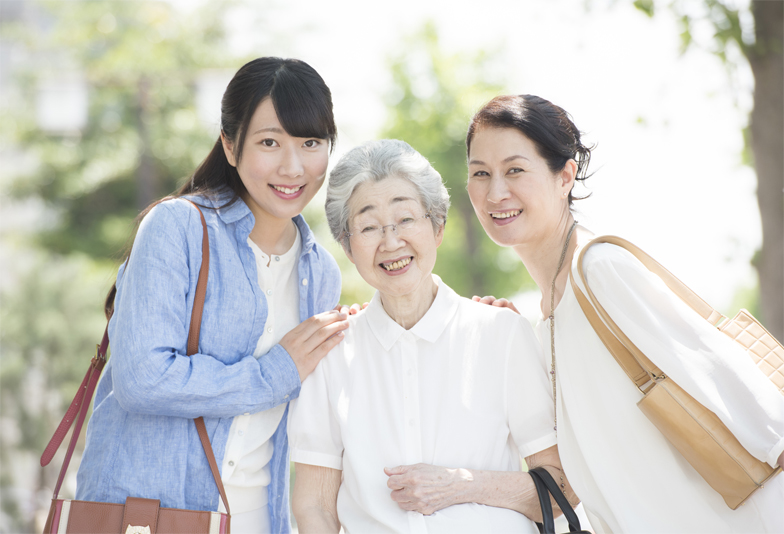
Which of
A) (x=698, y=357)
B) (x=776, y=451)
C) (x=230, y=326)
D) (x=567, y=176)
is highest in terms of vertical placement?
(x=567, y=176)

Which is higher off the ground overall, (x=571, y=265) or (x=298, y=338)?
(x=298, y=338)

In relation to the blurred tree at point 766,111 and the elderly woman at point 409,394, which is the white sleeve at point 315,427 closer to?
the elderly woman at point 409,394

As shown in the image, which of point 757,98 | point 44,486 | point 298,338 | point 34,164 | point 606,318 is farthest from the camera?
point 34,164

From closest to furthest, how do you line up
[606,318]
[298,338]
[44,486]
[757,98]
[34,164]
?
[606,318], [298,338], [757,98], [44,486], [34,164]

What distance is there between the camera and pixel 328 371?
7.29 ft

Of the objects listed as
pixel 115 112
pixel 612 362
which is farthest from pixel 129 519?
pixel 115 112

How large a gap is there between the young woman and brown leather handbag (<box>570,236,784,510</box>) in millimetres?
935

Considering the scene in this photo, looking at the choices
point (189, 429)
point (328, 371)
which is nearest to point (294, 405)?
point (328, 371)

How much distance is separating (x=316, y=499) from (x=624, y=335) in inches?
44.4

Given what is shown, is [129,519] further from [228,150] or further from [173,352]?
[228,150]

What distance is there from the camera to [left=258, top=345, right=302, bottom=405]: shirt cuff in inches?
83.6

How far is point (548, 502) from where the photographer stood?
198cm

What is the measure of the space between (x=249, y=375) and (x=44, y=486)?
37.2ft

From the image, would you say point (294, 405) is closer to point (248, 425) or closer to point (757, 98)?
point (248, 425)
